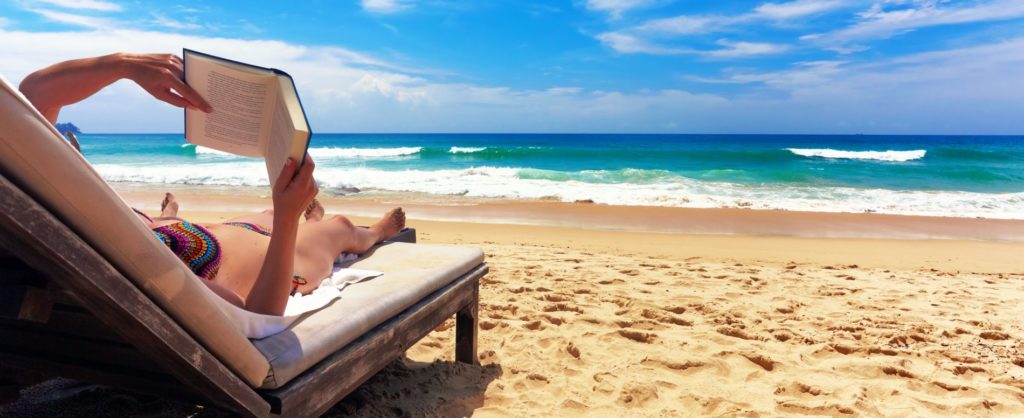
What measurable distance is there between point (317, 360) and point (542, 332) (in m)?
2.05

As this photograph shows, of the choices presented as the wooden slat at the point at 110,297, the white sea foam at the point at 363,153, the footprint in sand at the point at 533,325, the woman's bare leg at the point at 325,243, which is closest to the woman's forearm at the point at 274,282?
the wooden slat at the point at 110,297

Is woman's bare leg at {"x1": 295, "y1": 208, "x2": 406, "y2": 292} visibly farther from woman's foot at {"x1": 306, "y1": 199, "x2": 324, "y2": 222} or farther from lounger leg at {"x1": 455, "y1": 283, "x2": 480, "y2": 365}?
lounger leg at {"x1": 455, "y1": 283, "x2": 480, "y2": 365}

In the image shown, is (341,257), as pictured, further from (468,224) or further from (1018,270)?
(1018,270)

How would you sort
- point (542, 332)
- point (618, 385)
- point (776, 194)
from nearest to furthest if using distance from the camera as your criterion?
point (618, 385) < point (542, 332) < point (776, 194)

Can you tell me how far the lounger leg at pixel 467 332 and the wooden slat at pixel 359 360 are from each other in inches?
9.1

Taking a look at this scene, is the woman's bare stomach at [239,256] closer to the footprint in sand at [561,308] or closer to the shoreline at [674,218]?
the footprint in sand at [561,308]

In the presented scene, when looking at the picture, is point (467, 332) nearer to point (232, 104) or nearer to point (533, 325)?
point (533, 325)

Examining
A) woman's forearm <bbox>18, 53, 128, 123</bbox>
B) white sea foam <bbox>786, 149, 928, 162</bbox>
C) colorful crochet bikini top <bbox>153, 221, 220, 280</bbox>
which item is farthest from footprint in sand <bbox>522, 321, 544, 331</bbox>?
white sea foam <bbox>786, 149, 928, 162</bbox>

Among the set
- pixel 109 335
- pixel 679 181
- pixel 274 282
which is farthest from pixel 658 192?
pixel 109 335

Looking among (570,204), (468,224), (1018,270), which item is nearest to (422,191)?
(570,204)

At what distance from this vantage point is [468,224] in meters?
9.22

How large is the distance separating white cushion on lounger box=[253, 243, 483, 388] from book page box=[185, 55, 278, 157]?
0.57m

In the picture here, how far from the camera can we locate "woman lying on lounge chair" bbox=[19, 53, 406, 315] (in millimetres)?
1745

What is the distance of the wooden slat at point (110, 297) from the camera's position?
1.16m
